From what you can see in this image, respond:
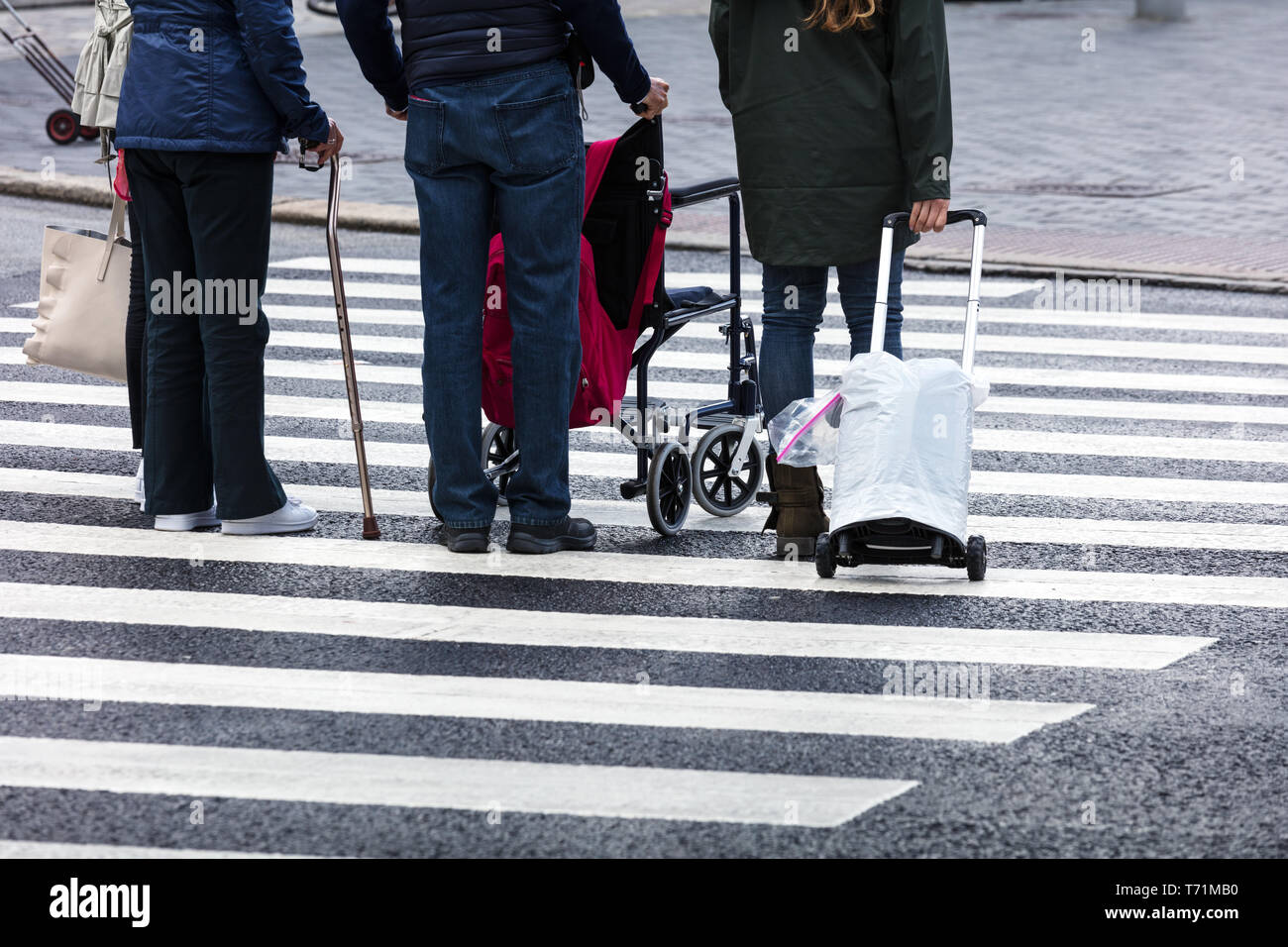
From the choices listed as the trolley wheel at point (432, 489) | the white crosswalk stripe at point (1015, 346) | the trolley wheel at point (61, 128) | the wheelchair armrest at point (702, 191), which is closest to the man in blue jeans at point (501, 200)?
the trolley wheel at point (432, 489)

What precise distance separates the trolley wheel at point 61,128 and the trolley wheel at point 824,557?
11.9 metres

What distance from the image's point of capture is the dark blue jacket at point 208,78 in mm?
5578

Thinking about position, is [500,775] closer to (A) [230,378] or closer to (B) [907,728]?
(B) [907,728]

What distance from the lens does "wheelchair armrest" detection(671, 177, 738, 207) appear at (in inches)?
236

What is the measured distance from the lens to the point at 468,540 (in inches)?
231

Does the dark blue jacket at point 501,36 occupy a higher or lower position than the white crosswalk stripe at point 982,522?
higher

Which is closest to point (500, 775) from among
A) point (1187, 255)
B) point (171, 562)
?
point (171, 562)

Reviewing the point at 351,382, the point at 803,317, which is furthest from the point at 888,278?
the point at 351,382

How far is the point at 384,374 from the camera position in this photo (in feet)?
28.4

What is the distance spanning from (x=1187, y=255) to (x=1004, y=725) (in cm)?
739

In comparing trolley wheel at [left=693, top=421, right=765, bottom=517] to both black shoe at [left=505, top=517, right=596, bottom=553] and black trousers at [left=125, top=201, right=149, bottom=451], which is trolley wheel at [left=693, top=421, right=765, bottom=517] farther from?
black trousers at [left=125, top=201, right=149, bottom=451]

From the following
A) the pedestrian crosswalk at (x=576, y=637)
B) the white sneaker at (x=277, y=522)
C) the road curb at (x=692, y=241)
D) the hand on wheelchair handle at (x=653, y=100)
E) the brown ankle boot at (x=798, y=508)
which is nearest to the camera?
the pedestrian crosswalk at (x=576, y=637)

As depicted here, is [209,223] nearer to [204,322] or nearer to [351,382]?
[204,322]

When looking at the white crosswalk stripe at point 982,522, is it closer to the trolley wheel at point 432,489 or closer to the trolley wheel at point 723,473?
the trolley wheel at point 723,473
